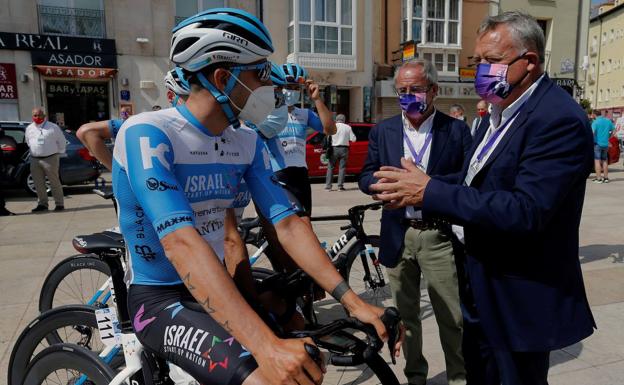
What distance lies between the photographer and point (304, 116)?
→ 4.46 m

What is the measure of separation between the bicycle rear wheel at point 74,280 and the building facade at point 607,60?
5150 cm

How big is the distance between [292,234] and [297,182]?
2.24 m

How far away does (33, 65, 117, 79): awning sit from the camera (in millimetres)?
17391

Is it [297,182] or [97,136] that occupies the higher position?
[97,136]

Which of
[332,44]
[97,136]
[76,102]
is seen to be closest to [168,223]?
[97,136]

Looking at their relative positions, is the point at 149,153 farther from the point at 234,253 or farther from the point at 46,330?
the point at 46,330

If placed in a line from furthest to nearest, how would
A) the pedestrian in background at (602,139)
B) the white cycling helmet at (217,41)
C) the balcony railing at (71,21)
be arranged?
1. the balcony railing at (71,21)
2. the pedestrian in background at (602,139)
3. the white cycling helmet at (217,41)

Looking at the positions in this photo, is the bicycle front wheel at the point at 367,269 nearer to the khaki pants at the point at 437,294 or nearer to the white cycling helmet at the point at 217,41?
the khaki pants at the point at 437,294

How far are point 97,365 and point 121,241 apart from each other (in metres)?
0.73

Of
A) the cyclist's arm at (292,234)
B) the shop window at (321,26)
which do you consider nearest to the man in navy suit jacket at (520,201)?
the cyclist's arm at (292,234)

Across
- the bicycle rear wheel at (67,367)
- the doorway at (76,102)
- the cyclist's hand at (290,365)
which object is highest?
the doorway at (76,102)

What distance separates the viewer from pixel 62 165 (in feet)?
35.1

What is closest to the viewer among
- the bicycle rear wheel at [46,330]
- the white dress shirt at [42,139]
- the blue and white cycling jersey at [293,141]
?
the bicycle rear wheel at [46,330]

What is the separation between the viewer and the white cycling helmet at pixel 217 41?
1.66 metres
